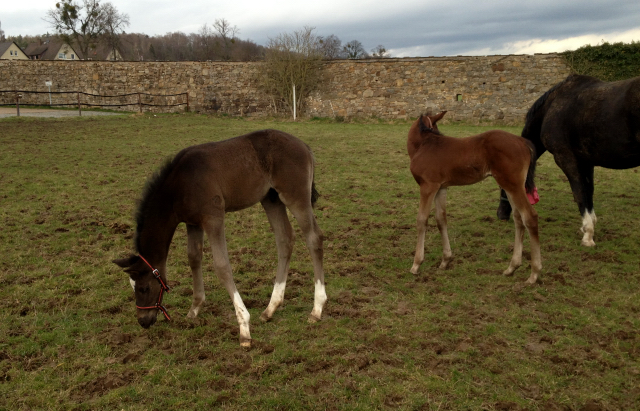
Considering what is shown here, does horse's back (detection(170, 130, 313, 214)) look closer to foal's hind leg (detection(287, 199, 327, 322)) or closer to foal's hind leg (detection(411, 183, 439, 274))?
foal's hind leg (detection(287, 199, 327, 322))

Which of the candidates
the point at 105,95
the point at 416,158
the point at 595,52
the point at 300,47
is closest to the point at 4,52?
the point at 105,95

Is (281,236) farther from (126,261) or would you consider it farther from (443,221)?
(443,221)

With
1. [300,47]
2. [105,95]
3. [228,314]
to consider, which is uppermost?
[300,47]

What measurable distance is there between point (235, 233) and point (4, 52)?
72.3 meters

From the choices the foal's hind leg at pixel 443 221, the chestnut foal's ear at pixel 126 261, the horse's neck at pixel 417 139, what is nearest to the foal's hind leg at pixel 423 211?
the foal's hind leg at pixel 443 221

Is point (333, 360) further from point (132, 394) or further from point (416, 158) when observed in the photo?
point (416, 158)

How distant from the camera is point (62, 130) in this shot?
17547 mm

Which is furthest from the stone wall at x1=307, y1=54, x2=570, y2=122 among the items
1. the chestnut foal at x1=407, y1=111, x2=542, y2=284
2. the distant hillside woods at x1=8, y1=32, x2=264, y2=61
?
the distant hillside woods at x1=8, y1=32, x2=264, y2=61

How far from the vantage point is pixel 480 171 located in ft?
17.2

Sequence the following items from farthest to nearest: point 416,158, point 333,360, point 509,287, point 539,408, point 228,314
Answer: point 416,158, point 509,287, point 228,314, point 333,360, point 539,408

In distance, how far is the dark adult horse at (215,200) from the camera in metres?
3.95

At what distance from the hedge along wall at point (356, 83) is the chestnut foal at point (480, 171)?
2051 cm

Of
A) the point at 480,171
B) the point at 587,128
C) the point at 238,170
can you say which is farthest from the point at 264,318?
the point at 587,128

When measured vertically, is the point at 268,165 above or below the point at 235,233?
above
